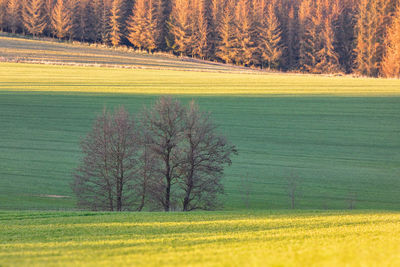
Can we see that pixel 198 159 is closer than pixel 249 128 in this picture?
Yes

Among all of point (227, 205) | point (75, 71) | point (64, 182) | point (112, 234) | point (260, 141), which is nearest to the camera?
point (112, 234)

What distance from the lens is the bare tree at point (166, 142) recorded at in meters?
25.5

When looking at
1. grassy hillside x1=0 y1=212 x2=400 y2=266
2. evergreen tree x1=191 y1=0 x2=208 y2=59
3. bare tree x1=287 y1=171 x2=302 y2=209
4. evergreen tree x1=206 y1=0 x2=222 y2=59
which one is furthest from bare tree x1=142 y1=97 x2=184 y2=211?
evergreen tree x1=206 y1=0 x2=222 y2=59

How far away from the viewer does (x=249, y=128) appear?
41.3 metres

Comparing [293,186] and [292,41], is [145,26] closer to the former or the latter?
[292,41]

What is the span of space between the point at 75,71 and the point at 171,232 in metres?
53.2

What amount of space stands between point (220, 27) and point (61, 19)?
29.5m

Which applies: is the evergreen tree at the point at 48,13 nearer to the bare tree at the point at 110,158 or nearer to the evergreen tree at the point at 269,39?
the evergreen tree at the point at 269,39

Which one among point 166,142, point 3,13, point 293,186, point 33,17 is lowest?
point 293,186

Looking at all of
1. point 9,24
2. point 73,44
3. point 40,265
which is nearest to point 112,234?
point 40,265

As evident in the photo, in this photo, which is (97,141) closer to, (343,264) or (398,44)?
(343,264)

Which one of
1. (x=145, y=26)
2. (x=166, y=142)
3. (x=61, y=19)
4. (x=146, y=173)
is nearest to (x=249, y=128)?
(x=166, y=142)

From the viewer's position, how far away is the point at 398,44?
253 feet

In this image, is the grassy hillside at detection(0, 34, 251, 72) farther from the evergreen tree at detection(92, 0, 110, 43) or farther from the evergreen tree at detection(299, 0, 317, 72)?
the evergreen tree at detection(299, 0, 317, 72)
